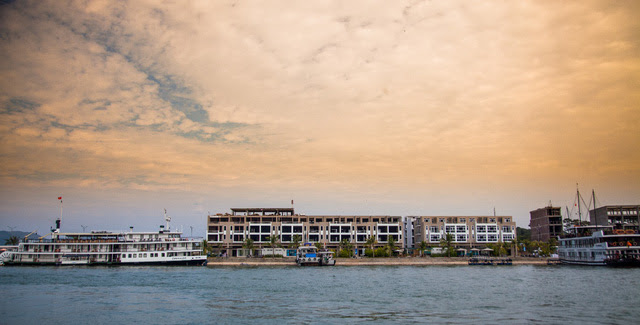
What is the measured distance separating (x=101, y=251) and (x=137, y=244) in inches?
380

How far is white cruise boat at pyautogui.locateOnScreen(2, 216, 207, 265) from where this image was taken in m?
114

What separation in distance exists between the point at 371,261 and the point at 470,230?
157 feet

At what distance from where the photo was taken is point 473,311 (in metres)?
39.6

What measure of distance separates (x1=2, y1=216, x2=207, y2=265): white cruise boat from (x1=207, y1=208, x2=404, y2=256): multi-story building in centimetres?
2889

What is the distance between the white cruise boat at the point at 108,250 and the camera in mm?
113625

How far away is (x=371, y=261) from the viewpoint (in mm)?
124062

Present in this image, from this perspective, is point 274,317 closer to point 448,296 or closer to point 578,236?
point 448,296

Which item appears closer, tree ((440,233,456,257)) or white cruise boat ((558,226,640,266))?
white cruise boat ((558,226,640,266))

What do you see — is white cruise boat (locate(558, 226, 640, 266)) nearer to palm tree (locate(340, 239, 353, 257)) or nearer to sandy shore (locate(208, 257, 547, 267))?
sandy shore (locate(208, 257, 547, 267))

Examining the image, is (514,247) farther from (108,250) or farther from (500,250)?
(108,250)

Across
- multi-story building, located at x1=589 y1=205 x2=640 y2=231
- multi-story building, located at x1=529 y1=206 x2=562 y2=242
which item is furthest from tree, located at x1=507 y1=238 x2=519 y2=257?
multi-story building, located at x1=589 y1=205 x2=640 y2=231

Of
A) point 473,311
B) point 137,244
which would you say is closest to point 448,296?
point 473,311

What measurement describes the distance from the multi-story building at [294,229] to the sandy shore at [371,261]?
18.8 meters

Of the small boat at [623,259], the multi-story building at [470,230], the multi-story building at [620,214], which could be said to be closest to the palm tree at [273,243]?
the multi-story building at [470,230]
